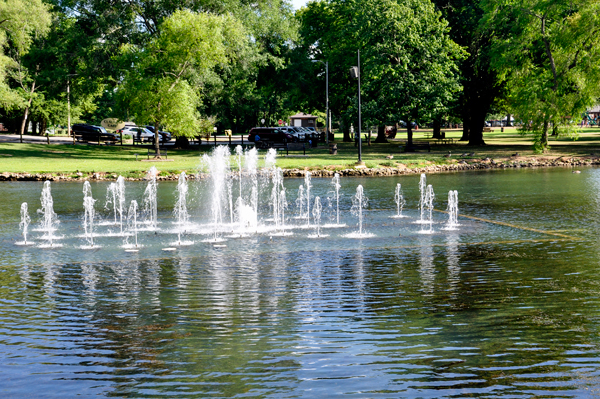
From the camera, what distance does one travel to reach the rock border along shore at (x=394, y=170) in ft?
125

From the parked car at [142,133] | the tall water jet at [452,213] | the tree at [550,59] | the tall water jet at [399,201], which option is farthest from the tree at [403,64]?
the parked car at [142,133]

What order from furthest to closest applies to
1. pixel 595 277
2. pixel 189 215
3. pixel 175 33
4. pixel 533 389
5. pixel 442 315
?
1. pixel 175 33
2. pixel 189 215
3. pixel 595 277
4. pixel 442 315
5. pixel 533 389

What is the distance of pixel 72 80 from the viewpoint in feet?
197

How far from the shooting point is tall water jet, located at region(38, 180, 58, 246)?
19559 mm

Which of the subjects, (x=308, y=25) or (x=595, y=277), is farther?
(x=308, y=25)

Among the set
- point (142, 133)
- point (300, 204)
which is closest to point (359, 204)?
point (300, 204)

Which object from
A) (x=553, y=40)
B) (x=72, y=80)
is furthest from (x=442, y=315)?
(x=72, y=80)

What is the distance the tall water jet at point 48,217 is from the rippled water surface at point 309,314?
410 millimetres

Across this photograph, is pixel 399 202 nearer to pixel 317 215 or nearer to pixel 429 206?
pixel 429 206

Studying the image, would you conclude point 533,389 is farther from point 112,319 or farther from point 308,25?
point 308,25

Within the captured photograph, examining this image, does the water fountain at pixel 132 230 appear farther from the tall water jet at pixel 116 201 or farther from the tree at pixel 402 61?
the tree at pixel 402 61

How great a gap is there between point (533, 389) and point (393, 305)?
3815mm

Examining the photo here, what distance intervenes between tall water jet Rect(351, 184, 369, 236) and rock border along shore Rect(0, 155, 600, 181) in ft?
37.3

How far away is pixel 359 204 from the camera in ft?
85.6
